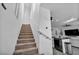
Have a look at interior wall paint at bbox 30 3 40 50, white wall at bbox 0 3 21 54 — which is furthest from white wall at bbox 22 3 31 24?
white wall at bbox 0 3 21 54

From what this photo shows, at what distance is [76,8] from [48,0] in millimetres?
518

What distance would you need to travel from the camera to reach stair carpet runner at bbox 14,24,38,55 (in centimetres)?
146

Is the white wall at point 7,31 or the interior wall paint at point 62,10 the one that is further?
the interior wall paint at point 62,10

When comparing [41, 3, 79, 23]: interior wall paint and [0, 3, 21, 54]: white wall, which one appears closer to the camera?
[0, 3, 21, 54]: white wall

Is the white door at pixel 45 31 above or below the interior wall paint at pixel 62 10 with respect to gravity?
below

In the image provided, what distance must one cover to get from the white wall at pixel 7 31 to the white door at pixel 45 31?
0.46m

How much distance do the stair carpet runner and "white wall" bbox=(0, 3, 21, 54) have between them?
0.09 meters

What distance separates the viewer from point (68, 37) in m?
1.49

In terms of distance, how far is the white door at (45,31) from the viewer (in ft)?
4.93

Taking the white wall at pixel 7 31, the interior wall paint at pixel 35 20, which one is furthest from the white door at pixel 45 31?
the white wall at pixel 7 31

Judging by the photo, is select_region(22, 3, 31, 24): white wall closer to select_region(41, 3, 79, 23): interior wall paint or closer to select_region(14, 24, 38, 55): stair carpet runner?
select_region(14, 24, 38, 55): stair carpet runner

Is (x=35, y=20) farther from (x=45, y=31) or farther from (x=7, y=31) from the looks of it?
(x=7, y=31)

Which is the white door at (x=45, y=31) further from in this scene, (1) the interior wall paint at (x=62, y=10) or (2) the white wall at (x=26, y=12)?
(2) the white wall at (x=26, y=12)
